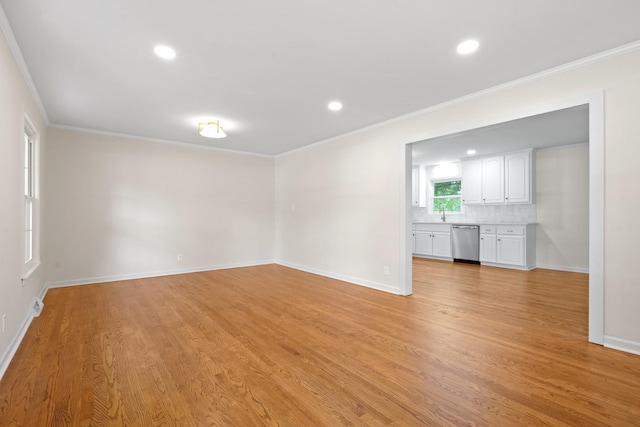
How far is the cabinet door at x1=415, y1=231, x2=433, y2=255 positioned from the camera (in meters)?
7.74

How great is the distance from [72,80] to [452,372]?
442 cm

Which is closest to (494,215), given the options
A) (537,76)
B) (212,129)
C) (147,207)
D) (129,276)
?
(537,76)

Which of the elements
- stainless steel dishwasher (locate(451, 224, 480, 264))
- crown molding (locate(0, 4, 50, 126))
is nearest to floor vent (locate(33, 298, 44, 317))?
crown molding (locate(0, 4, 50, 126))

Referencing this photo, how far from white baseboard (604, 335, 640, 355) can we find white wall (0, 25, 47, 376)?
4738mm

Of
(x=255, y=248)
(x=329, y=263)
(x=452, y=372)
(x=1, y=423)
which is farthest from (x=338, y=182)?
(x=1, y=423)

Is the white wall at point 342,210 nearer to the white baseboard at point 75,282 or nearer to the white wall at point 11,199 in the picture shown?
the white baseboard at point 75,282

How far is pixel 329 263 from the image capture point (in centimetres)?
559

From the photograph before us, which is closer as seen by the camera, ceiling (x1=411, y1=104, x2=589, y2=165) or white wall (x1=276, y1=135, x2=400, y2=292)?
ceiling (x1=411, y1=104, x2=589, y2=165)

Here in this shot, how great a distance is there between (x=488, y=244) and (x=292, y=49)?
606 centimetres

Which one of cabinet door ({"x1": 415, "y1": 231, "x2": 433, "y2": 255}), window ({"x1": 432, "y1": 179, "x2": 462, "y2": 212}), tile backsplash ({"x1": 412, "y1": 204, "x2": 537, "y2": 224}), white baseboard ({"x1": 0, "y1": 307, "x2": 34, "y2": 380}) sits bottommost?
white baseboard ({"x1": 0, "y1": 307, "x2": 34, "y2": 380})

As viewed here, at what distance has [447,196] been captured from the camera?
818 cm

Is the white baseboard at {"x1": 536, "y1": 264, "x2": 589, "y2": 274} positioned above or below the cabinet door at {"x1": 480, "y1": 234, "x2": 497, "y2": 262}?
below

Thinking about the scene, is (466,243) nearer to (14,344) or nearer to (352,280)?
(352,280)

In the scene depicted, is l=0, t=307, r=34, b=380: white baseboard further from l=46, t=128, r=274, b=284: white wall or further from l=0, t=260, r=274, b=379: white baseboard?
l=46, t=128, r=274, b=284: white wall
